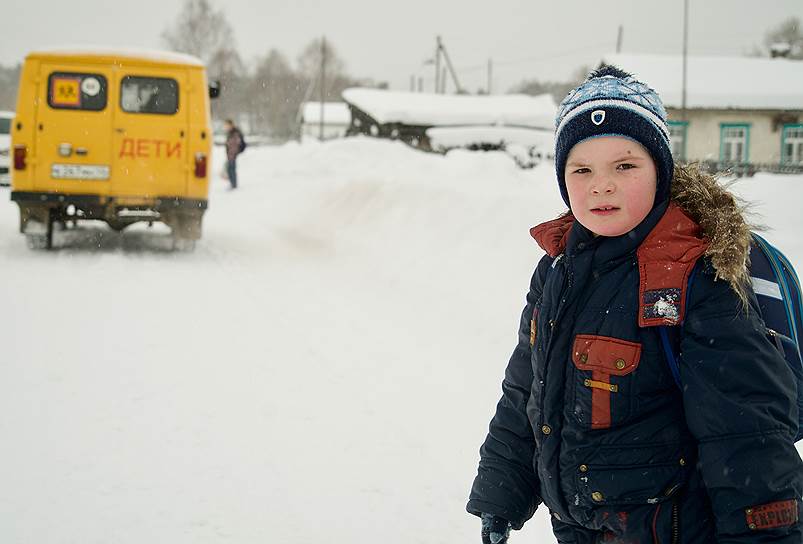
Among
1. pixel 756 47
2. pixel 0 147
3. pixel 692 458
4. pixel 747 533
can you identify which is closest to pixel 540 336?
→ pixel 692 458

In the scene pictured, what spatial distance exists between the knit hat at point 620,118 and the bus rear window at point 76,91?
9.58 metres

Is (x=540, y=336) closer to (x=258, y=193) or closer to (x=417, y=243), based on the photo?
(x=417, y=243)

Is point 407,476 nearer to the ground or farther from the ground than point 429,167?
nearer to the ground

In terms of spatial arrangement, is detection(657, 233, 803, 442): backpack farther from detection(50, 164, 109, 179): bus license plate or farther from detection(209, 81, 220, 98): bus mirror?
detection(209, 81, 220, 98): bus mirror

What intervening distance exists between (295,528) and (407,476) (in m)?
0.75

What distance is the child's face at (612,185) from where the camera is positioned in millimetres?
1835

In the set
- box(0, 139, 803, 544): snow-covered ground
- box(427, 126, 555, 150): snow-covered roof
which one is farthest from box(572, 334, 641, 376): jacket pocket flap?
box(427, 126, 555, 150): snow-covered roof

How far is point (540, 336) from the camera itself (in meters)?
1.96

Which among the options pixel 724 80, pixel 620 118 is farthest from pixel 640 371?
pixel 724 80

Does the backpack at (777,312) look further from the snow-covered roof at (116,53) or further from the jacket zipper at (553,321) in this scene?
the snow-covered roof at (116,53)

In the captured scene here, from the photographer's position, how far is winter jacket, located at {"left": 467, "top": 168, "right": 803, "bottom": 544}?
1540mm

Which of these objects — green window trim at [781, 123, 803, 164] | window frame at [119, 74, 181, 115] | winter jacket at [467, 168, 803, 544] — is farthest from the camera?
green window trim at [781, 123, 803, 164]

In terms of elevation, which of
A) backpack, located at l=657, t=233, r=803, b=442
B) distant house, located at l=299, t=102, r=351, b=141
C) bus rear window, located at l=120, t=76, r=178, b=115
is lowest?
backpack, located at l=657, t=233, r=803, b=442

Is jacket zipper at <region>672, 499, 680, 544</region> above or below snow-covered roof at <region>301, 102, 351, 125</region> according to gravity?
below
